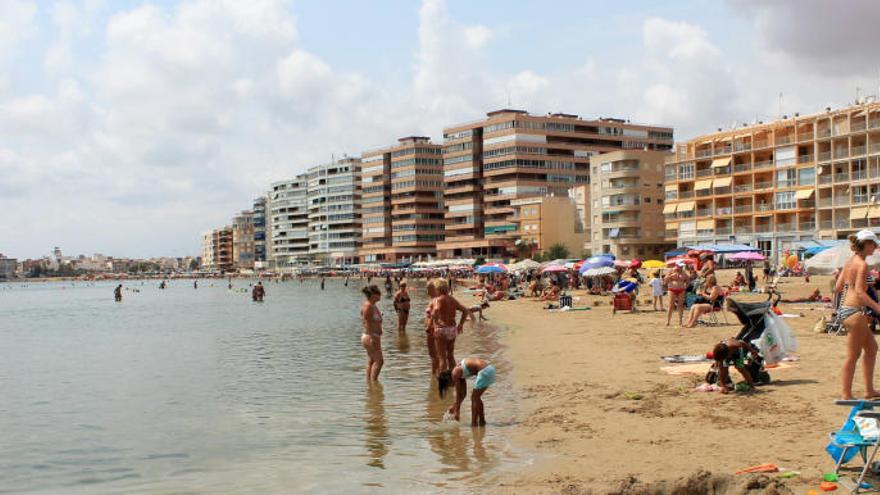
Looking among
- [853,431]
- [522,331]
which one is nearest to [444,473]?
[853,431]

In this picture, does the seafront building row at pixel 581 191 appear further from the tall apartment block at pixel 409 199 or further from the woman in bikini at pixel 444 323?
the woman in bikini at pixel 444 323

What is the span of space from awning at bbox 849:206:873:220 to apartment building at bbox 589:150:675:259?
22753 millimetres

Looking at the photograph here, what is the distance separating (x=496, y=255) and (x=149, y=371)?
90.0 meters

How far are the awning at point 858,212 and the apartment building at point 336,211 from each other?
105 meters

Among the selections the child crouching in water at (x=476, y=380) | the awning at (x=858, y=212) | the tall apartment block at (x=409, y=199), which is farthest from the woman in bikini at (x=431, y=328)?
the tall apartment block at (x=409, y=199)

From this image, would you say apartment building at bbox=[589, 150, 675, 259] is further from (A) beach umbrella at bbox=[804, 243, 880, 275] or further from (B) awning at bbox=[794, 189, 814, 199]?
(A) beach umbrella at bbox=[804, 243, 880, 275]

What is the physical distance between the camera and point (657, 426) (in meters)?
8.73

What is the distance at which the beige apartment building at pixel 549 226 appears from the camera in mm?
95625

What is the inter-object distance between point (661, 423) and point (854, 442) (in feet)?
10.4

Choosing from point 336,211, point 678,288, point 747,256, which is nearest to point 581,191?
point 747,256

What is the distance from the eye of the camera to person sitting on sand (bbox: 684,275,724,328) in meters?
18.2

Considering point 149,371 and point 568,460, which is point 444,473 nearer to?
point 568,460

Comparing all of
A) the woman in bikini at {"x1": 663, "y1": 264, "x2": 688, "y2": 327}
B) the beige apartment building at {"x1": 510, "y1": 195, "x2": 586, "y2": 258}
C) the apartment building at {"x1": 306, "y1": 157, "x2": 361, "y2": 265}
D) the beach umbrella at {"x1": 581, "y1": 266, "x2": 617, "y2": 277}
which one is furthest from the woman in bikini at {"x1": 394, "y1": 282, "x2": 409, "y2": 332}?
the apartment building at {"x1": 306, "y1": 157, "x2": 361, "y2": 265}

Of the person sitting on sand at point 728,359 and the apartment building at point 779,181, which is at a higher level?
the apartment building at point 779,181
